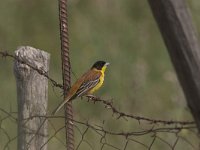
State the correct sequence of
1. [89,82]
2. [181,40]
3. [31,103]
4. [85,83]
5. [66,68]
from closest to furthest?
[181,40] → [31,103] → [66,68] → [85,83] → [89,82]

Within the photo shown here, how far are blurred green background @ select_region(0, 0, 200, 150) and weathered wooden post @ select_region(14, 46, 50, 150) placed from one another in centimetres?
318

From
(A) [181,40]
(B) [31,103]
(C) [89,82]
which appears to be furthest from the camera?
(C) [89,82]

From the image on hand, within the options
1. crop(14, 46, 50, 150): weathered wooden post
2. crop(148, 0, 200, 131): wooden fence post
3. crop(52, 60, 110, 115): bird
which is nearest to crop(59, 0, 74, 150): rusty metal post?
crop(14, 46, 50, 150): weathered wooden post

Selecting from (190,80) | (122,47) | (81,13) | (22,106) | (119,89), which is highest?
(81,13)

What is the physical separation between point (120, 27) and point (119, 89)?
218cm

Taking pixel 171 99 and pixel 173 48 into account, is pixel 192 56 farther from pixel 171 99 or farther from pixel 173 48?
pixel 171 99

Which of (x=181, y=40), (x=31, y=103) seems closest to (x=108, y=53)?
(x=31, y=103)

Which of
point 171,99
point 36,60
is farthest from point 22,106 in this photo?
point 171,99

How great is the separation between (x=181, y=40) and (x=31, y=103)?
1932 millimetres

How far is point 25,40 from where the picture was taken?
11.5 meters

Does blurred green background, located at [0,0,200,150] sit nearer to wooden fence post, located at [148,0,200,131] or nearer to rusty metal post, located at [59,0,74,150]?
rusty metal post, located at [59,0,74,150]

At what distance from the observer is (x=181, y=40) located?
2.64 metres

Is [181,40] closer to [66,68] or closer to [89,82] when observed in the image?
[66,68]

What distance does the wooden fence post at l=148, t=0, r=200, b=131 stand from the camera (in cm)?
261
